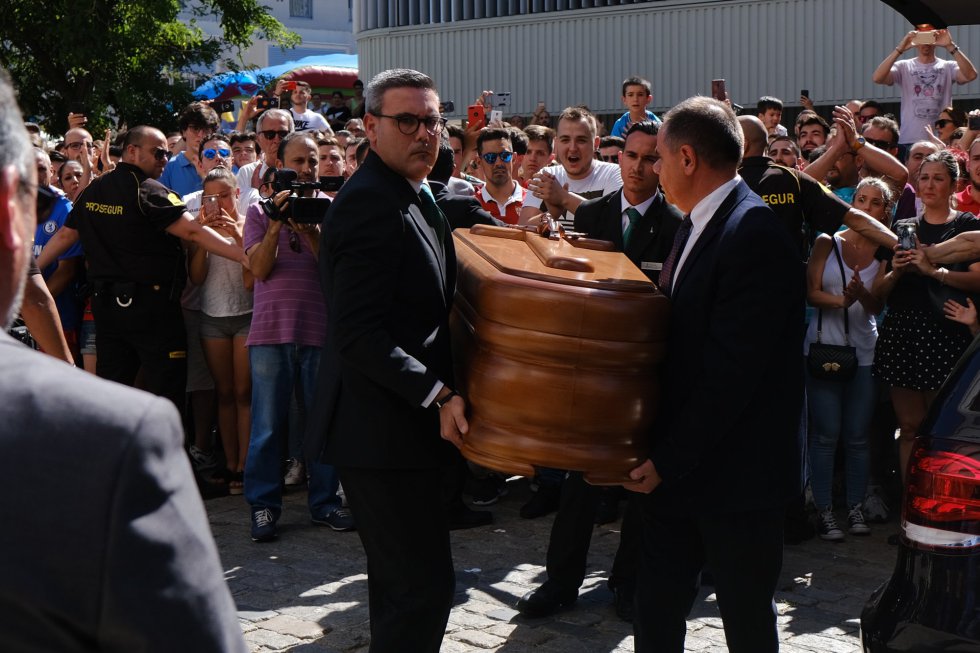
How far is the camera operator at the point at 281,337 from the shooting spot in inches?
283

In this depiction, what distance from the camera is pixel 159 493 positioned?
1363 millimetres

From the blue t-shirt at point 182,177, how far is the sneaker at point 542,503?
4.03m

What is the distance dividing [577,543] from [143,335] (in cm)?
345

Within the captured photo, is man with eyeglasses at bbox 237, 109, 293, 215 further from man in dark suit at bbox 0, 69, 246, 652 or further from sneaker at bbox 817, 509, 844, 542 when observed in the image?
man in dark suit at bbox 0, 69, 246, 652

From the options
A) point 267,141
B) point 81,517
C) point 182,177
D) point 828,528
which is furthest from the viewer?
point 182,177

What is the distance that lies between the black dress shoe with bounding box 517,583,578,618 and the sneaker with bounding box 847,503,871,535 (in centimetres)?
219

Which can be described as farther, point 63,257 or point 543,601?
point 63,257

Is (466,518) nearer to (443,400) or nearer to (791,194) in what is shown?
(791,194)

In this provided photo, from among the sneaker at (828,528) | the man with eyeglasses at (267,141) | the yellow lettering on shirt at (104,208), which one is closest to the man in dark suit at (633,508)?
the sneaker at (828,528)

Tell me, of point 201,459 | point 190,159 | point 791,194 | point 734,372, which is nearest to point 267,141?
point 190,159

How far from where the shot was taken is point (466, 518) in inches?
289

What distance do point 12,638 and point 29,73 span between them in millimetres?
22499

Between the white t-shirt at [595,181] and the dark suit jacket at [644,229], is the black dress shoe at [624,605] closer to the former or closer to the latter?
the dark suit jacket at [644,229]

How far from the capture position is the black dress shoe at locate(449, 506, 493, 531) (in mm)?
7277
